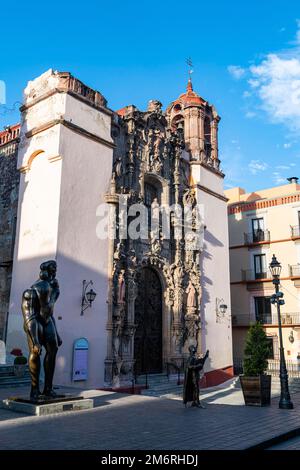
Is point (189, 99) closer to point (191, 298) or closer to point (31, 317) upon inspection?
point (191, 298)

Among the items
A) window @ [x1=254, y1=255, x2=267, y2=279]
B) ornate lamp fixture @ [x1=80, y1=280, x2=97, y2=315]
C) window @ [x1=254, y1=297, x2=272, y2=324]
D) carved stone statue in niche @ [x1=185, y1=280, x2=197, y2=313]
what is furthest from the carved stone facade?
window @ [x1=254, y1=255, x2=267, y2=279]

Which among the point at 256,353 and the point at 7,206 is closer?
the point at 256,353

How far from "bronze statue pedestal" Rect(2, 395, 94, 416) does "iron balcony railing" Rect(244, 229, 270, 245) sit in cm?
2160

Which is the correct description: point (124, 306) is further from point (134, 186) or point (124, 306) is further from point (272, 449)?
point (272, 449)

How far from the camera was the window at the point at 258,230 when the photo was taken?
95.1ft

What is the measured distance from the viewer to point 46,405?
8.41 metres

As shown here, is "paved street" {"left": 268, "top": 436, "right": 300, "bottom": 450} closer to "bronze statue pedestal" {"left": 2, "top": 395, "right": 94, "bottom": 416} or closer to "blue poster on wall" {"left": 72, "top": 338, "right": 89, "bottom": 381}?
"bronze statue pedestal" {"left": 2, "top": 395, "right": 94, "bottom": 416}

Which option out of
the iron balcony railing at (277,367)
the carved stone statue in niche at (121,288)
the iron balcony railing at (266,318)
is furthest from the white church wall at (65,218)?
the iron balcony railing at (266,318)

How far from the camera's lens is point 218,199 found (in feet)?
81.6

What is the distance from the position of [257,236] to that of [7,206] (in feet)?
56.0

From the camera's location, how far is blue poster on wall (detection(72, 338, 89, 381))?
14.6 meters

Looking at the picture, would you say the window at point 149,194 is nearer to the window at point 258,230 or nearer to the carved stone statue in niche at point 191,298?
the carved stone statue in niche at point 191,298

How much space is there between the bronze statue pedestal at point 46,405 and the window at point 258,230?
21.8m

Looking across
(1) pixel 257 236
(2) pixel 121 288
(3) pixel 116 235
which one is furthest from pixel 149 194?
(1) pixel 257 236
